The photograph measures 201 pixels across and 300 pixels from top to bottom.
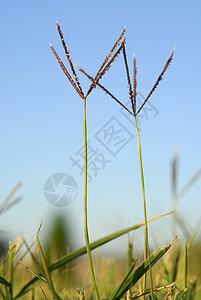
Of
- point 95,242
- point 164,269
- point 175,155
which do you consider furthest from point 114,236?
point 164,269

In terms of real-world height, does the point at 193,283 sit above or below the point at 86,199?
below

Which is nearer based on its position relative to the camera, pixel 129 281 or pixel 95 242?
pixel 129 281

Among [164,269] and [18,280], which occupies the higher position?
[18,280]

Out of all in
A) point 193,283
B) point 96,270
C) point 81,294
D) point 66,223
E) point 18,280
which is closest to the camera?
point 81,294

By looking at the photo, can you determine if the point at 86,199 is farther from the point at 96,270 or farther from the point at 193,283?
the point at 96,270

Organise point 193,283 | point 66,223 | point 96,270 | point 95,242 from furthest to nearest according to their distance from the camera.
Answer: point 66,223
point 96,270
point 193,283
point 95,242

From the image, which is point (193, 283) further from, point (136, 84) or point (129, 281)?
point (136, 84)

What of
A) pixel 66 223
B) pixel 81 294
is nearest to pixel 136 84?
pixel 81 294

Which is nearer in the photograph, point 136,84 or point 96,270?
point 136,84

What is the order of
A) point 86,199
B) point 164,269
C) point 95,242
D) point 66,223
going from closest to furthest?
point 86,199 < point 95,242 < point 164,269 < point 66,223
